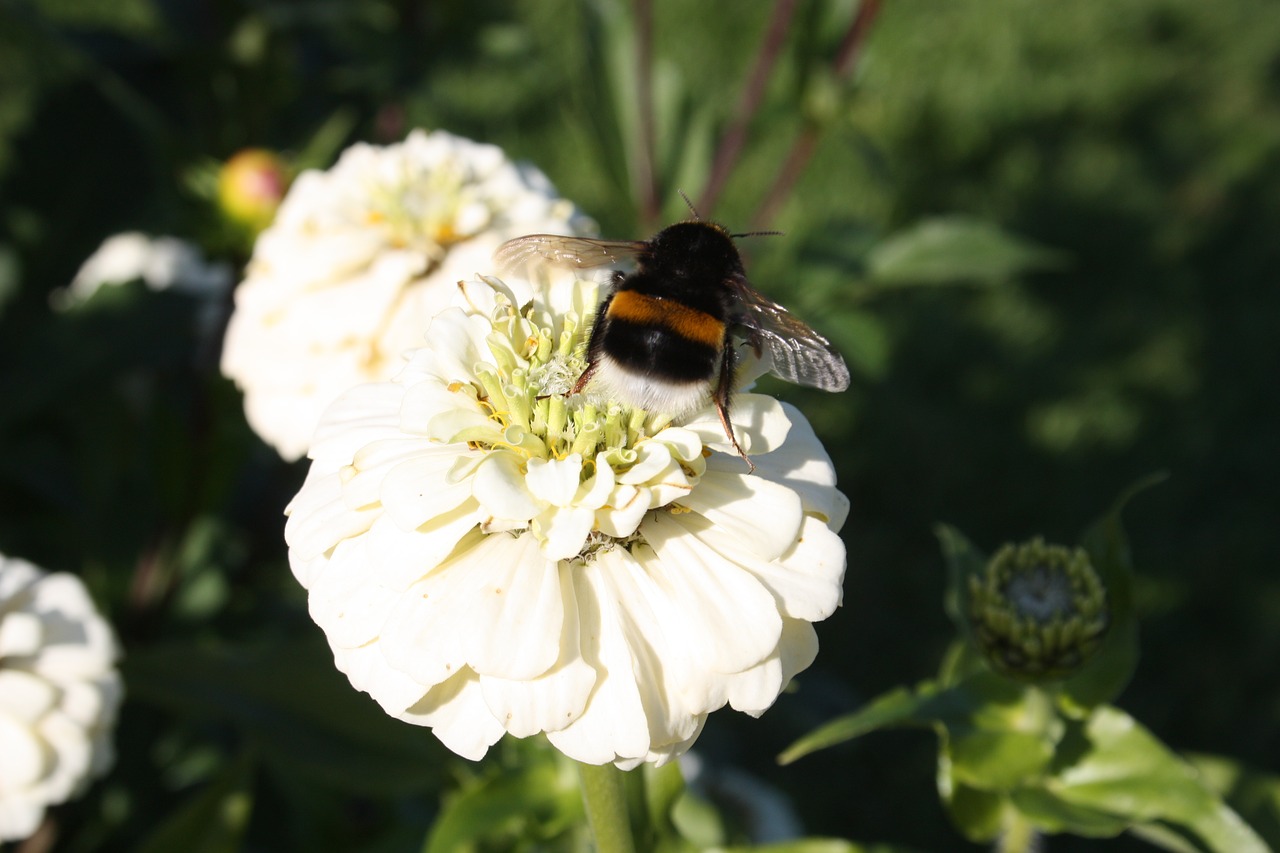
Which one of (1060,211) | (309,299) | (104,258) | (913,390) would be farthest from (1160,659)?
(104,258)

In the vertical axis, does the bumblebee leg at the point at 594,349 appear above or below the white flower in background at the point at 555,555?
above

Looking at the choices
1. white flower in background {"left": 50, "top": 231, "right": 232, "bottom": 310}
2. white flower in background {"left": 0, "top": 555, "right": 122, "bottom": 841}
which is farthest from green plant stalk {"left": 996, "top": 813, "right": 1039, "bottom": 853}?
white flower in background {"left": 50, "top": 231, "right": 232, "bottom": 310}

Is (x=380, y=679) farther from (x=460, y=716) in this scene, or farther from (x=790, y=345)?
(x=790, y=345)

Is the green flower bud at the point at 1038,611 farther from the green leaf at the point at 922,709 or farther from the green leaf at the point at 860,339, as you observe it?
the green leaf at the point at 860,339

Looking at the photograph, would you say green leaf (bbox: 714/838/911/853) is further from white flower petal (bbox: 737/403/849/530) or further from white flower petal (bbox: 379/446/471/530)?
white flower petal (bbox: 379/446/471/530)

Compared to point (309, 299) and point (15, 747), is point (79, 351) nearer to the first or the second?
point (309, 299)

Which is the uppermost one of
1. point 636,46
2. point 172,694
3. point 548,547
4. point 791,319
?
point 636,46

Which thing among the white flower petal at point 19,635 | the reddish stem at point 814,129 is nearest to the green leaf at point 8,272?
the white flower petal at point 19,635
